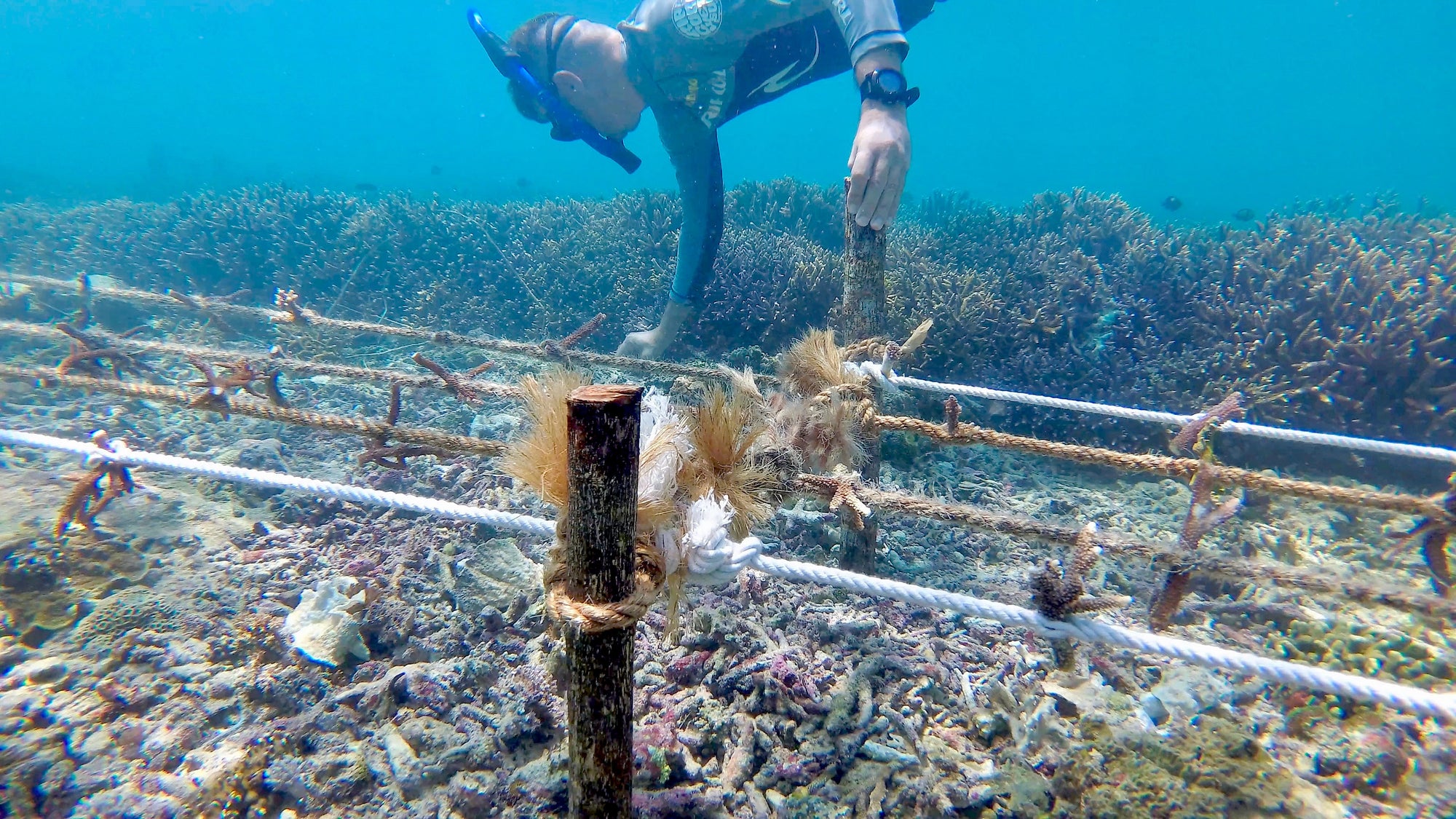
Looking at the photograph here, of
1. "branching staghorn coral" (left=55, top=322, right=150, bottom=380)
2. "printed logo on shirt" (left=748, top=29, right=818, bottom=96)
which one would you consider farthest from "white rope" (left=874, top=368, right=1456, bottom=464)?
"branching staghorn coral" (left=55, top=322, right=150, bottom=380)

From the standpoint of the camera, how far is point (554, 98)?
4.84 metres

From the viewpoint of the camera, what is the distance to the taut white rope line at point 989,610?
3.92 feet

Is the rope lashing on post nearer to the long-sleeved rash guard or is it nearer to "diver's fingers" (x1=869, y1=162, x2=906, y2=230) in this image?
"diver's fingers" (x1=869, y1=162, x2=906, y2=230)

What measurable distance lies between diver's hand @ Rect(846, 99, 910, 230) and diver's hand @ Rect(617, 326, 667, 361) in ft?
8.26

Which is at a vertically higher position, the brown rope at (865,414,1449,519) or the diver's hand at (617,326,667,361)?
the diver's hand at (617,326,667,361)

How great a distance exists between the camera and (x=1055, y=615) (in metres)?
1.44

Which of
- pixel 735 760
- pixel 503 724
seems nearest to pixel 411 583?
pixel 503 724

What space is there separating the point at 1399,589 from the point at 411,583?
12.1 feet

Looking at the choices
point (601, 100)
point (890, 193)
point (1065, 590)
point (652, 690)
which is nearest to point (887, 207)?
point (890, 193)

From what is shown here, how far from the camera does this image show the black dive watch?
2768 mm

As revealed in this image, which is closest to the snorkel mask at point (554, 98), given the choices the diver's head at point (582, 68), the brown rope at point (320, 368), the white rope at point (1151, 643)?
the diver's head at point (582, 68)

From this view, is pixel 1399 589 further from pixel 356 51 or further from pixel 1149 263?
pixel 356 51

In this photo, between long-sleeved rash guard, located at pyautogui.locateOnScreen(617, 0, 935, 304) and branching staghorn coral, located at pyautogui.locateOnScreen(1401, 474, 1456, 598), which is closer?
branching staghorn coral, located at pyautogui.locateOnScreen(1401, 474, 1456, 598)

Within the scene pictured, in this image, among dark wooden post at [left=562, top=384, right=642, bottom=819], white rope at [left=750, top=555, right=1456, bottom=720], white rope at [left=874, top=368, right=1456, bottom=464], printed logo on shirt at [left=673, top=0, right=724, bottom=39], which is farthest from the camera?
printed logo on shirt at [left=673, top=0, right=724, bottom=39]
